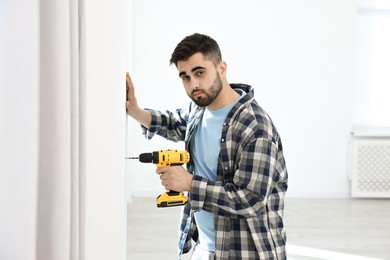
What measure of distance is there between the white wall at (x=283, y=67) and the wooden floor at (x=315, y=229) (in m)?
0.37

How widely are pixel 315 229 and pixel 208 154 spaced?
287cm

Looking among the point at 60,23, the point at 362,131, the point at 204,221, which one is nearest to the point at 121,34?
the point at 60,23

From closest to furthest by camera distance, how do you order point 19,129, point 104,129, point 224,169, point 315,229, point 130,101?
1. point 19,129
2. point 104,129
3. point 224,169
4. point 130,101
5. point 315,229

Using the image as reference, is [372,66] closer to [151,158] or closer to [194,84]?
[194,84]

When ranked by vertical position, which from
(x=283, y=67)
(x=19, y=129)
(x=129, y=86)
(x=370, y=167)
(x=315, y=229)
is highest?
(x=283, y=67)

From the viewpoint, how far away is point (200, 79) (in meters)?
1.75

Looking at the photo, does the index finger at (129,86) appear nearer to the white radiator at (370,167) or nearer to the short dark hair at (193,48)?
the short dark hair at (193,48)

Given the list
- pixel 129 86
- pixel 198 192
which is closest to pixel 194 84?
pixel 129 86

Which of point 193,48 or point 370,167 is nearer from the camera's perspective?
point 193,48

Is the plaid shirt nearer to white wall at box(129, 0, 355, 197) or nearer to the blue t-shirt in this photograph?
the blue t-shirt

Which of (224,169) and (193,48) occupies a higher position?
(193,48)

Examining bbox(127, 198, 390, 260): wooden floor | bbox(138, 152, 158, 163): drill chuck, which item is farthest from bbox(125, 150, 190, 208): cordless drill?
bbox(127, 198, 390, 260): wooden floor

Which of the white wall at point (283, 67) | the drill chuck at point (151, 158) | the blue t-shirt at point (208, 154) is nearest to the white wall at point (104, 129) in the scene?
the drill chuck at point (151, 158)

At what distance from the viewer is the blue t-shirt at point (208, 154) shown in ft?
5.80
